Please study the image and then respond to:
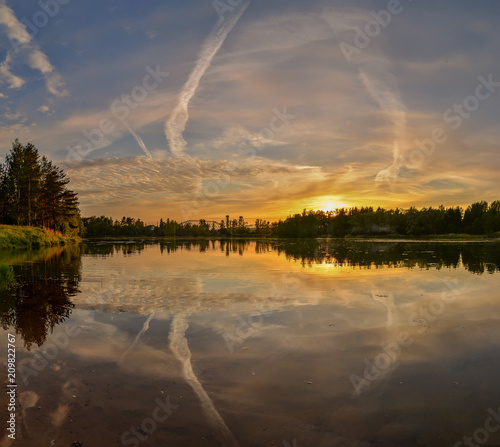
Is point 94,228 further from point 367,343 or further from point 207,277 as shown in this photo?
point 367,343

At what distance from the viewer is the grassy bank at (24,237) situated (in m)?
53.3

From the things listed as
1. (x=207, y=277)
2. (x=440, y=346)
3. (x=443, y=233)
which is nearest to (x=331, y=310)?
(x=440, y=346)

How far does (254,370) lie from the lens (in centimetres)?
838

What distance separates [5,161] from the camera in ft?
253

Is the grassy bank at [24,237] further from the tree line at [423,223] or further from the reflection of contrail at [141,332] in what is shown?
the tree line at [423,223]

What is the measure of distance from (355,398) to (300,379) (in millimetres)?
1327

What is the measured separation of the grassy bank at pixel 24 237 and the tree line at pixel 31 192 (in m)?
5.62

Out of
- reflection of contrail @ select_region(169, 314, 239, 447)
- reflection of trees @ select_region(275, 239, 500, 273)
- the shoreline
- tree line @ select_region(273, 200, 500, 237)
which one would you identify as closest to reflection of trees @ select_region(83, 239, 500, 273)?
reflection of trees @ select_region(275, 239, 500, 273)

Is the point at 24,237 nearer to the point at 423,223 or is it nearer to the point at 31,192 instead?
the point at 31,192

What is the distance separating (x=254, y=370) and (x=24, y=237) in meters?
63.0

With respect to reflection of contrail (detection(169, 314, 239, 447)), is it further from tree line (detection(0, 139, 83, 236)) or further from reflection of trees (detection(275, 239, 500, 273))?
tree line (detection(0, 139, 83, 236))

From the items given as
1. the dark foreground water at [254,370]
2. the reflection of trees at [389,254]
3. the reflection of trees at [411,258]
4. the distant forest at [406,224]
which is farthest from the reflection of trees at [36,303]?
the distant forest at [406,224]

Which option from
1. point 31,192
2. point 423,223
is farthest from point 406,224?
point 31,192

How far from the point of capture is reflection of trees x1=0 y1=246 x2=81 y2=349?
11.4m
